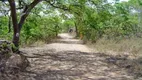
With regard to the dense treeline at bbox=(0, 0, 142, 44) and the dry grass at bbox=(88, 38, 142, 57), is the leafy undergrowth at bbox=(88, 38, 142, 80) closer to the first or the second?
the dry grass at bbox=(88, 38, 142, 57)

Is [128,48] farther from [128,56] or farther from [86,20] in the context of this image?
[86,20]

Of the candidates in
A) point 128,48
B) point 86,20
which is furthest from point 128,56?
point 86,20

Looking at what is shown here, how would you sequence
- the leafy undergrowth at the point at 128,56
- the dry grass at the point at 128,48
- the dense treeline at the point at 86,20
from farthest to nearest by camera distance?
the dense treeline at the point at 86,20 < the dry grass at the point at 128,48 < the leafy undergrowth at the point at 128,56

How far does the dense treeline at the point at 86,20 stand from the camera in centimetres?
1656

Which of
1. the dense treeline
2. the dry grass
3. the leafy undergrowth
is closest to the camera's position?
the leafy undergrowth

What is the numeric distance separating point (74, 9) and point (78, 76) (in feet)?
30.3

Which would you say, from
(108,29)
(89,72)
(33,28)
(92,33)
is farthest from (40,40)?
(89,72)

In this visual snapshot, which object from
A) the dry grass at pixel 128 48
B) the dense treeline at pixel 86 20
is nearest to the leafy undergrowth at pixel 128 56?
the dry grass at pixel 128 48

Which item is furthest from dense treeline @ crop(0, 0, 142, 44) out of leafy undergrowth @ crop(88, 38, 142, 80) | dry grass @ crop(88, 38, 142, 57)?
leafy undergrowth @ crop(88, 38, 142, 80)

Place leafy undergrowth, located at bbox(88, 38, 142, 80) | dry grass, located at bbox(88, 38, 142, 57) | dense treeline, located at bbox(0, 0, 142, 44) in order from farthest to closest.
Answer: dense treeline, located at bbox(0, 0, 142, 44) < dry grass, located at bbox(88, 38, 142, 57) < leafy undergrowth, located at bbox(88, 38, 142, 80)

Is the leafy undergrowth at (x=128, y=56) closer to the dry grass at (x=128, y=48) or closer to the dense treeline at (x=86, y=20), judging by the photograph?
the dry grass at (x=128, y=48)

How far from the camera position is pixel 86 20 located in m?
20.0

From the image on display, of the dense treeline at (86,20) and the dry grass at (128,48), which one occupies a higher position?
the dense treeline at (86,20)

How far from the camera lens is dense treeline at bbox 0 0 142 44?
16.6 m
